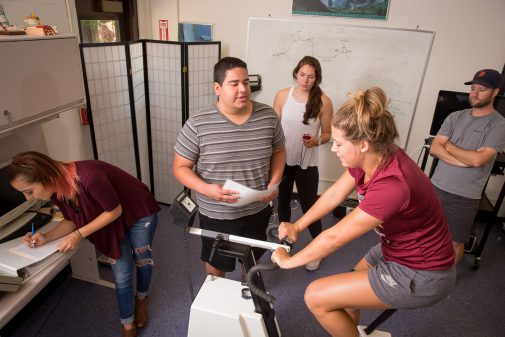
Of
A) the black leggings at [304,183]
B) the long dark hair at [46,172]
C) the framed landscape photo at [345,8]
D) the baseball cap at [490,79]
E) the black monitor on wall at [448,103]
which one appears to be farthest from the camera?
the framed landscape photo at [345,8]

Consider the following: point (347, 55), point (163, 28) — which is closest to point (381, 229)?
point (347, 55)

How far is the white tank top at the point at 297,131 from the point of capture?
2439 mm

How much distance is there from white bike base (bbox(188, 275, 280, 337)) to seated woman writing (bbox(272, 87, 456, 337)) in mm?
278

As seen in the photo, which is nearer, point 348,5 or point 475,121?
point 475,121

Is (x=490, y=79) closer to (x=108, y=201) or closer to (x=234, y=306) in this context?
(x=234, y=306)

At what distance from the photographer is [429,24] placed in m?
3.07

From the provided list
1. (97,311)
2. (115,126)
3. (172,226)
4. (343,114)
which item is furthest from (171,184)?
(343,114)

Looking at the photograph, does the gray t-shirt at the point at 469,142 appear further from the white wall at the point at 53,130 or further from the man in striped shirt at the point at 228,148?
the white wall at the point at 53,130

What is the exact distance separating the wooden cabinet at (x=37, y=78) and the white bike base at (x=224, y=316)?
3.78 feet

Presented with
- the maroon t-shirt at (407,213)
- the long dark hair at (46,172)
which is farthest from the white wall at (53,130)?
the maroon t-shirt at (407,213)

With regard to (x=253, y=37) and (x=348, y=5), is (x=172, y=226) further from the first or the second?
(x=348, y=5)

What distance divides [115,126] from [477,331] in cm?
301

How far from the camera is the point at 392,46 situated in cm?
315

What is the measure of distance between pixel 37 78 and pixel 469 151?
255 cm
